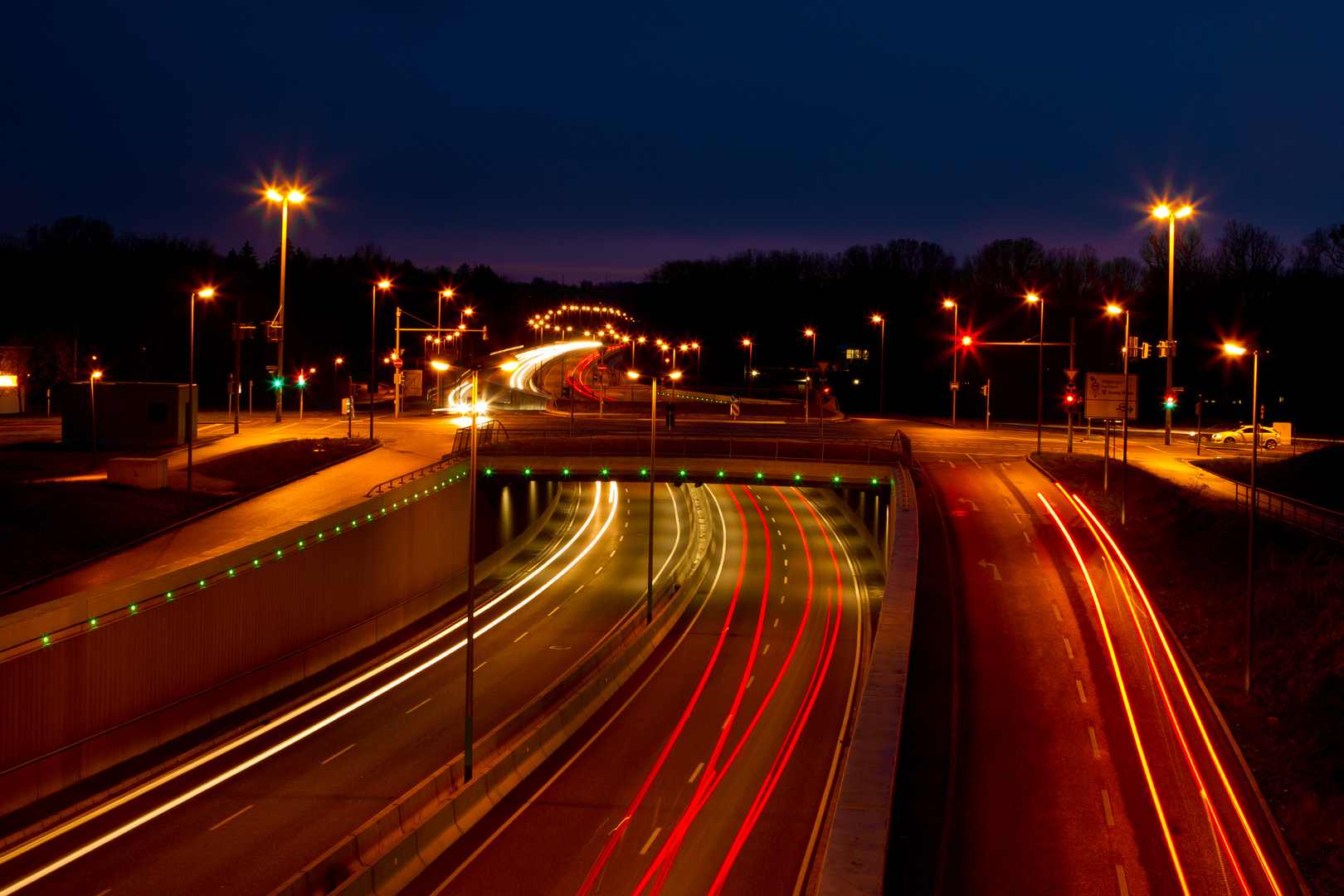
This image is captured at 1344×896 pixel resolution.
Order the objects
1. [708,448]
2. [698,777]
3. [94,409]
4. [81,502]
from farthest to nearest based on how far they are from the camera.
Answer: [708,448] < [94,409] < [81,502] < [698,777]

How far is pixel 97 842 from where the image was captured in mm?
16672

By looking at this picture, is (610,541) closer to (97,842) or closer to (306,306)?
(97,842)

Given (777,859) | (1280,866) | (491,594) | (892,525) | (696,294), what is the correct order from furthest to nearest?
(696,294) → (491,594) → (892,525) → (777,859) → (1280,866)

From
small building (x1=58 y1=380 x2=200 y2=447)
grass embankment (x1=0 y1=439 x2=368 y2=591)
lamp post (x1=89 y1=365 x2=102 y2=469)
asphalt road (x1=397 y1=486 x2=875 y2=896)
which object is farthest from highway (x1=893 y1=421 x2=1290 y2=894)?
small building (x1=58 y1=380 x2=200 y2=447)

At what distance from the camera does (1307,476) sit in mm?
40094

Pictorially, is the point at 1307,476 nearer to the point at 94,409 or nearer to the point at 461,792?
the point at 461,792

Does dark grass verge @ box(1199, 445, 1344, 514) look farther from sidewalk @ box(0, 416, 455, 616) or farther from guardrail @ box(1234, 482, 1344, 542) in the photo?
sidewalk @ box(0, 416, 455, 616)

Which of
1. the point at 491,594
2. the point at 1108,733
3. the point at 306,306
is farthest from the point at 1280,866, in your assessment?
the point at 306,306

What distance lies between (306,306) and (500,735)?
121m

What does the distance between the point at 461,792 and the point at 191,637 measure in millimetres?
8996

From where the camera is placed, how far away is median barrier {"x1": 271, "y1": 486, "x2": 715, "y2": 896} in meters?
14.3

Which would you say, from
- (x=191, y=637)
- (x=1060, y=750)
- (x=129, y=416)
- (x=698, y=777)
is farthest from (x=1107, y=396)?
(x=129, y=416)

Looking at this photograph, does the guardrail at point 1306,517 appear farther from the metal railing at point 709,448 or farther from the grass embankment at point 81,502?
the grass embankment at point 81,502

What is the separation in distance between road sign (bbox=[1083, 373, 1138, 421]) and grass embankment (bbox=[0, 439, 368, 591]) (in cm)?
3178
